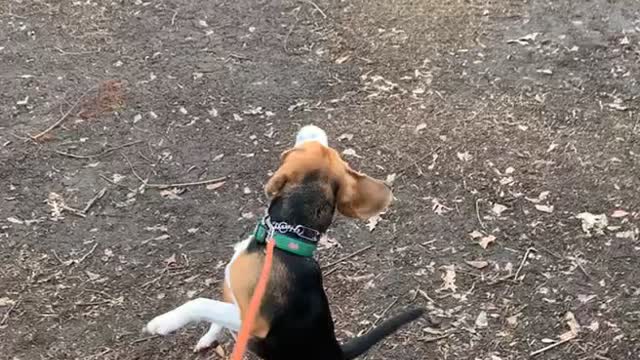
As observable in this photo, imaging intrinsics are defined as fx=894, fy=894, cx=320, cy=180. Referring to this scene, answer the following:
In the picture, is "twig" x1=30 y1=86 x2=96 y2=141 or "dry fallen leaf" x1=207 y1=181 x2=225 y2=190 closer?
"dry fallen leaf" x1=207 y1=181 x2=225 y2=190

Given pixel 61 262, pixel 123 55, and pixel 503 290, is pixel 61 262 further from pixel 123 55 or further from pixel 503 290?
pixel 503 290

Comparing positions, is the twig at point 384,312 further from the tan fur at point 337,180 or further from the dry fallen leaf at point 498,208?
the tan fur at point 337,180

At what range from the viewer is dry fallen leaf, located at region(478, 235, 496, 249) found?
16.6ft

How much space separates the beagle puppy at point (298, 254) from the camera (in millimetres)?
3682

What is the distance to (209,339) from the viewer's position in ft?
14.7

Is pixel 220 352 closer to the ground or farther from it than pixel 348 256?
closer to the ground

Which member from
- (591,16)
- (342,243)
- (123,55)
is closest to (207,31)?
(123,55)

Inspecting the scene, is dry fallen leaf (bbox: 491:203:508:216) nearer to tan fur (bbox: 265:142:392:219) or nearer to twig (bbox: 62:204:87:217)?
tan fur (bbox: 265:142:392:219)

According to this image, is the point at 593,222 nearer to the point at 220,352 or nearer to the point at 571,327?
the point at 571,327

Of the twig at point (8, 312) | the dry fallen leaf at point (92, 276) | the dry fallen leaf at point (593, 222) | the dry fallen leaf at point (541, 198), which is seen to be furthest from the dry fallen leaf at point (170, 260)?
the dry fallen leaf at point (593, 222)

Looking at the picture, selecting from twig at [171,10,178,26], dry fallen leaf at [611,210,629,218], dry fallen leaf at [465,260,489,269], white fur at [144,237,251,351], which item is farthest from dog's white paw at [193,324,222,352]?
twig at [171,10,178,26]

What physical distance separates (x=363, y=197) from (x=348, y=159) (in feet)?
6.02

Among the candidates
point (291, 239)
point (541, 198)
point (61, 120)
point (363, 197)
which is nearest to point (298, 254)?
point (291, 239)

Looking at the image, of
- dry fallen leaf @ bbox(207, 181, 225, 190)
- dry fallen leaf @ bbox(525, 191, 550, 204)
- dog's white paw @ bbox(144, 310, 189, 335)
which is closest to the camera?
dog's white paw @ bbox(144, 310, 189, 335)
